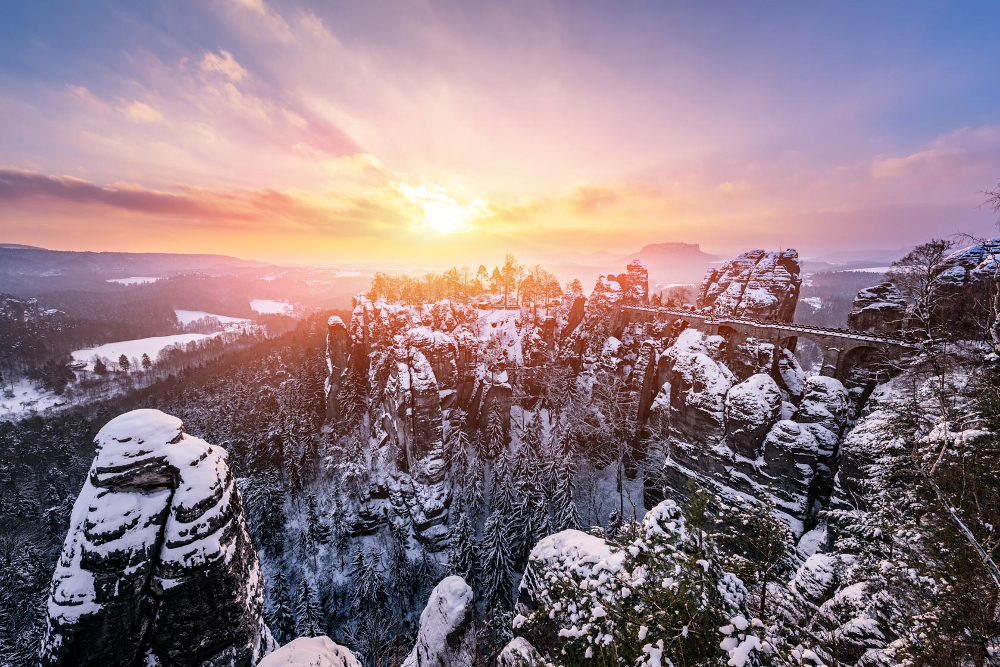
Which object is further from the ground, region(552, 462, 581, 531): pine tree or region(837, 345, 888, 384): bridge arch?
region(837, 345, 888, 384): bridge arch

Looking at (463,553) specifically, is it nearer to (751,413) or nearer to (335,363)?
(751,413)

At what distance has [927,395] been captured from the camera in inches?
470

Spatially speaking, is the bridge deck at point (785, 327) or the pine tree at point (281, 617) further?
the pine tree at point (281, 617)

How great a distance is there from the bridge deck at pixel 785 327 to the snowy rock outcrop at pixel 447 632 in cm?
2910

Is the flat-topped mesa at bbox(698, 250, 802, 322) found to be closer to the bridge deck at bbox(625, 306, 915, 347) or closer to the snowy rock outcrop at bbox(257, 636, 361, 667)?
the bridge deck at bbox(625, 306, 915, 347)

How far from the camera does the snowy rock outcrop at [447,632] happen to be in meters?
15.2

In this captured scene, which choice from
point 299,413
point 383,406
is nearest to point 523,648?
point 383,406

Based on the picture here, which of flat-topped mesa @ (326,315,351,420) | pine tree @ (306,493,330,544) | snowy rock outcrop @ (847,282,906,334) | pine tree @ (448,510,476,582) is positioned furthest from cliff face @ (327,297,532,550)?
snowy rock outcrop @ (847,282,906,334)

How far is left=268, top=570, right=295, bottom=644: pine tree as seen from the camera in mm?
25062

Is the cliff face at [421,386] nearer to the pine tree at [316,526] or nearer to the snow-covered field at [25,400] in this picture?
the pine tree at [316,526]

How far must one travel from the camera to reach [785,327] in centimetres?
2798

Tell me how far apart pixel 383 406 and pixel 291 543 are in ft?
48.6

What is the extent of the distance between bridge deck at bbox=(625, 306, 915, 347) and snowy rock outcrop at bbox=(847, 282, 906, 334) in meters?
1.13

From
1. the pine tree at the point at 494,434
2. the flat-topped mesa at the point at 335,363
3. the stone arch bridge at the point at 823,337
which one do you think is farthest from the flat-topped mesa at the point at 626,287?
the flat-topped mesa at the point at 335,363
